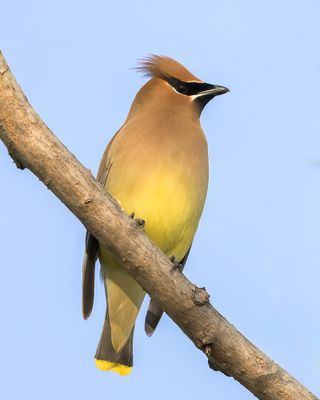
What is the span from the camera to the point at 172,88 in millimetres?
5547

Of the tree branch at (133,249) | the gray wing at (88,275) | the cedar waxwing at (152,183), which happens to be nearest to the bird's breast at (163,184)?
the cedar waxwing at (152,183)

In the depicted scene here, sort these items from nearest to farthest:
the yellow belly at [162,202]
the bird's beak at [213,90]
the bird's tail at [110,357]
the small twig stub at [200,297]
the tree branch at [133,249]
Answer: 1. the tree branch at [133,249]
2. the small twig stub at [200,297]
3. the yellow belly at [162,202]
4. the bird's tail at [110,357]
5. the bird's beak at [213,90]

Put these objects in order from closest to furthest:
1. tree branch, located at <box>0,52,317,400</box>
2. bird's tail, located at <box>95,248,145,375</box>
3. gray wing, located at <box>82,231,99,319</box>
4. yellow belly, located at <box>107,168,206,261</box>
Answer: tree branch, located at <box>0,52,317,400</box>
yellow belly, located at <box>107,168,206,261</box>
gray wing, located at <box>82,231,99,319</box>
bird's tail, located at <box>95,248,145,375</box>

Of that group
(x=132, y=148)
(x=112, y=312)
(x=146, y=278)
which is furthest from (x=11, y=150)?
(x=112, y=312)

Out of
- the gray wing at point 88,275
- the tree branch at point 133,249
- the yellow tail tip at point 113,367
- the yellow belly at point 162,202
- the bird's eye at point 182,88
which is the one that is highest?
the bird's eye at point 182,88

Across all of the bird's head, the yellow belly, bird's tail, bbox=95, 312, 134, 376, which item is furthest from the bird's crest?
bird's tail, bbox=95, 312, 134, 376

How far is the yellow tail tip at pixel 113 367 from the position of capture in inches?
208

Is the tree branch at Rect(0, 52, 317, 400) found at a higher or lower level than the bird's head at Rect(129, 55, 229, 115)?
lower

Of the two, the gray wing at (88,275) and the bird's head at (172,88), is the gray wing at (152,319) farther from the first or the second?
the bird's head at (172,88)

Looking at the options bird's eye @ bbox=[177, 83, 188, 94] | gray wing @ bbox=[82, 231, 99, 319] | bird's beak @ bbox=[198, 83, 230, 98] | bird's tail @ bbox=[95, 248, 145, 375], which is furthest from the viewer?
bird's eye @ bbox=[177, 83, 188, 94]

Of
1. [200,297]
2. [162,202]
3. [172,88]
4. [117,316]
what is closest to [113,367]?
[117,316]

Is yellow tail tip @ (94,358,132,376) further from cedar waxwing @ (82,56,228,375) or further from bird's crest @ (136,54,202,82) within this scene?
bird's crest @ (136,54,202,82)

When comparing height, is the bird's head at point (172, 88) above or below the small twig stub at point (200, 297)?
above

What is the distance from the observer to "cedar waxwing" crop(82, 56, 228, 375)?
4.84 metres
